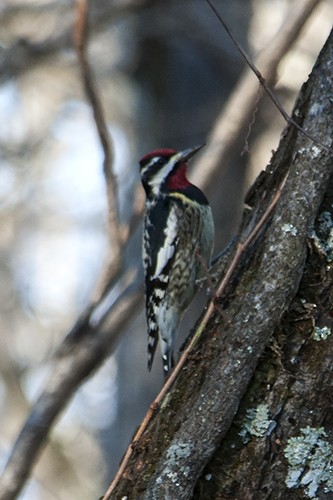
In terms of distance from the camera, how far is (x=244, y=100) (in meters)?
4.01

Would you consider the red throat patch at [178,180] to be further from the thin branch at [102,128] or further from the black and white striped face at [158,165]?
the thin branch at [102,128]

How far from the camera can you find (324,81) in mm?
2467

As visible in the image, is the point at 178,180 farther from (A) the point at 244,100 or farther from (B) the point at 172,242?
(A) the point at 244,100

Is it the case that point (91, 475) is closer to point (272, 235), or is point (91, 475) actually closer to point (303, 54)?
point (303, 54)

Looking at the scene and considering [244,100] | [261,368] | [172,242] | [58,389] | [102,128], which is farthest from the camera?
[172,242]

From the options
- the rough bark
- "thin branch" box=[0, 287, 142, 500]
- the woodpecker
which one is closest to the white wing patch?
the woodpecker

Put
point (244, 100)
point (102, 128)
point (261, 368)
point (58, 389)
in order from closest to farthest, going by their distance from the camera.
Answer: point (261, 368)
point (58, 389)
point (102, 128)
point (244, 100)

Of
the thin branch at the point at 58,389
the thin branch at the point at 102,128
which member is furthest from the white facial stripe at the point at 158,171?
the thin branch at the point at 58,389

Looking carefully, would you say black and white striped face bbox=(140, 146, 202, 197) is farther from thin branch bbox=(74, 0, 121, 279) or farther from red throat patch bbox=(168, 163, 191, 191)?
thin branch bbox=(74, 0, 121, 279)

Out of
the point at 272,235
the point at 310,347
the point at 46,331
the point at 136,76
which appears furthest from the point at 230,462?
the point at 46,331

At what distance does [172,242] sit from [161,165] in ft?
1.16

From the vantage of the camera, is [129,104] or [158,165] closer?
[158,165]

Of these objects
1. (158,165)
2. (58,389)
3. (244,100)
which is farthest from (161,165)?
(58,389)

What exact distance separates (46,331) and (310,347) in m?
7.78
